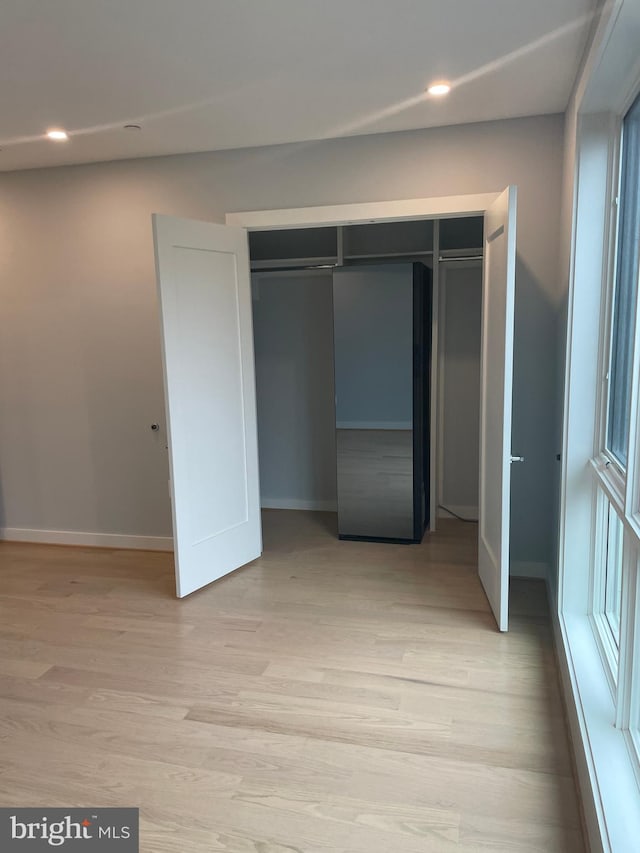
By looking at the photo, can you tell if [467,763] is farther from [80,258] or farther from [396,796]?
[80,258]

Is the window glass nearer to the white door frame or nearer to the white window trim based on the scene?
the white window trim

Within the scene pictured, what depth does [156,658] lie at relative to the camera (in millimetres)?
2859

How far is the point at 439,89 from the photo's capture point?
2867 millimetres

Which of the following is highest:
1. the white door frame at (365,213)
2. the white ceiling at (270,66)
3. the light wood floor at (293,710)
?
the white ceiling at (270,66)

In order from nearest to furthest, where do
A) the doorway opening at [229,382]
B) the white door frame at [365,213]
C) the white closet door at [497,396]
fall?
the white closet door at [497,396]
the doorway opening at [229,382]
the white door frame at [365,213]

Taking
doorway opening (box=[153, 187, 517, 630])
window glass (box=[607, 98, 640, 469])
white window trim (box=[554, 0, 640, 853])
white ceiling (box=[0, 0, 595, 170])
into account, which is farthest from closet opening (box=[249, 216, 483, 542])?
window glass (box=[607, 98, 640, 469])

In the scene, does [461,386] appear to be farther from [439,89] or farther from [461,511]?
[439,89]

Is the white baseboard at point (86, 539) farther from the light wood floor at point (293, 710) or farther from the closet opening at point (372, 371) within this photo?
the closet opening at point (372, 371)

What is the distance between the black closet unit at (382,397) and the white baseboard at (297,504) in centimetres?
79

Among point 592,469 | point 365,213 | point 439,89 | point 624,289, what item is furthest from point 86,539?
point 624,289

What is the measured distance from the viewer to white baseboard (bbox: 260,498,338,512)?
5223 millimetres

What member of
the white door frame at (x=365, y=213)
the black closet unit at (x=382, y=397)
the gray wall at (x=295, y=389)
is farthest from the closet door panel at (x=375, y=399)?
the gray wall at (x=295, y=389)

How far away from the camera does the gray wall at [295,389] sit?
199 inches

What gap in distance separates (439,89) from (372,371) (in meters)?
1.80
